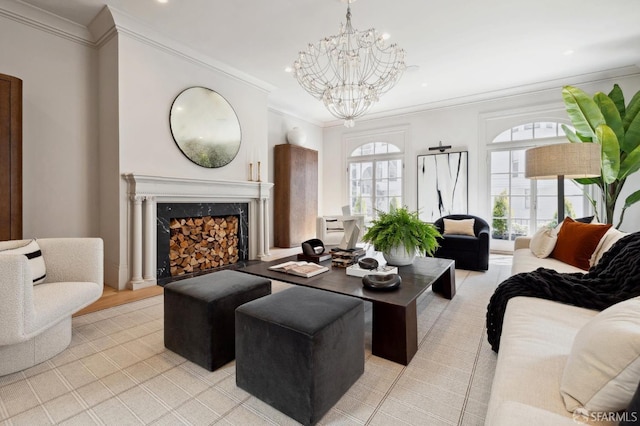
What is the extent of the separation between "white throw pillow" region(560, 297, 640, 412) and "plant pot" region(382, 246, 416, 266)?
5.64 feet

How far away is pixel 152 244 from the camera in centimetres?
332

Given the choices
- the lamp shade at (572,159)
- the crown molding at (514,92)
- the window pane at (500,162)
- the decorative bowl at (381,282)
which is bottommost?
the decorative bowl at (381,282)

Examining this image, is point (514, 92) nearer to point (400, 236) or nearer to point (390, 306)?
point (400, 236)

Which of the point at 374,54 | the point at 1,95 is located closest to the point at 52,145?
the point at 1,95

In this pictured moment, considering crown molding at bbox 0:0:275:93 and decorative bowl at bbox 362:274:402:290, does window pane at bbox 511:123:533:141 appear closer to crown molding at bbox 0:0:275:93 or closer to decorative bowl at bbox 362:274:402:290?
decorative bowl at bbox 362:274:402:290

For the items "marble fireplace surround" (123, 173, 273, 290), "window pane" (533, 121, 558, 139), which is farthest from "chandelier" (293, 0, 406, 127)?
"window pane" (533, 121, 558, 139)

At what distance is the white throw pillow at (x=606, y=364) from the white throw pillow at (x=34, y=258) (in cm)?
280

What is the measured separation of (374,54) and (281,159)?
261 centimetres

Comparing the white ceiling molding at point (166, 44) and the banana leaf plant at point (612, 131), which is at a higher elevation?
the white ceiling molding at point (166, 44)

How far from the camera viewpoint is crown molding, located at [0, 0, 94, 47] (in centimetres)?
279

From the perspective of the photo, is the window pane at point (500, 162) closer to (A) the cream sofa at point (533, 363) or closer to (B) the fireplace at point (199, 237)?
(A) the cream sofa at point (533, 363)

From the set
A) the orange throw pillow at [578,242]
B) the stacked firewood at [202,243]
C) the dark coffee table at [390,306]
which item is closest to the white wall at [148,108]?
the stacked firewood at [202,243]

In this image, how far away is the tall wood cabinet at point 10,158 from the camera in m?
2.54

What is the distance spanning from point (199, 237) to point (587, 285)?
3800 millimetres
